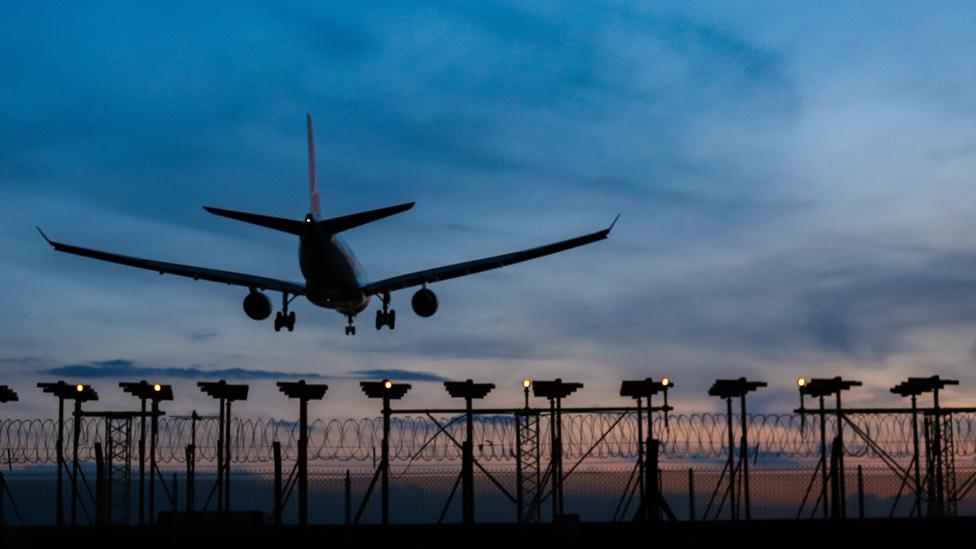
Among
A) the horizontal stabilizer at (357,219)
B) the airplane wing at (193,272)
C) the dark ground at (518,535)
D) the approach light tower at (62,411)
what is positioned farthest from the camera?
the airplane wing at (193,272)

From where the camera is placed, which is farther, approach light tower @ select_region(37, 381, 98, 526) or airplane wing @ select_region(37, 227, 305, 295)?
airplane wing @ select_region(37, 227, 305, 295)

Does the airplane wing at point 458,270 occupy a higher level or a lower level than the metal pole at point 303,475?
higher

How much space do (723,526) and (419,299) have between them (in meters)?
30.0

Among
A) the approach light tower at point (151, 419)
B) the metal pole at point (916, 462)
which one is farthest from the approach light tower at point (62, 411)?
the metal pole at point (916, 462)

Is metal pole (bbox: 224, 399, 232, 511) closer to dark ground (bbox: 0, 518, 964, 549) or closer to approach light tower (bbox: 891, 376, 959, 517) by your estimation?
dark ground (bbox: 0, 518, 964, 549)

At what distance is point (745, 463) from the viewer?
124ft

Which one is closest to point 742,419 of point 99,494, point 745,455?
point 745,455

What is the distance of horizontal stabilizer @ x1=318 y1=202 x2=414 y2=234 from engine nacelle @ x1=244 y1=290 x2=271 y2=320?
22.6 feet

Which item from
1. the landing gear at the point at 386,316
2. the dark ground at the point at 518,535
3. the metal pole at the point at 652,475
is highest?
the landing gear at the point at 386,316

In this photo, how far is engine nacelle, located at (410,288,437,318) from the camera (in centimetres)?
5972

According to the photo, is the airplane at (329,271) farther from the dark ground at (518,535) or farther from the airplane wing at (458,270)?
the dark ground at (518,535)

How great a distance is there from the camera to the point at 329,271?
54.5 meters

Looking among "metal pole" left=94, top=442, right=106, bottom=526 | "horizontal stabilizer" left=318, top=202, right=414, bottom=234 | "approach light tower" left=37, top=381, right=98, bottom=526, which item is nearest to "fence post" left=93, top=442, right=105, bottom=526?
"metal pole" left=94, top=442, right=106, bottom=526

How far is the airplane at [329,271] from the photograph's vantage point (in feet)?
174
